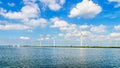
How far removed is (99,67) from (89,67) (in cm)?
327

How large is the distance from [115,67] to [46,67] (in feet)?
71.7

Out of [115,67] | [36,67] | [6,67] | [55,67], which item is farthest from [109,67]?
[6,67]

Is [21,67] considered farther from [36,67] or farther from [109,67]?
[109,67]

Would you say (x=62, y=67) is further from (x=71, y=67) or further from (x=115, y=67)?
(x=115, y=67)

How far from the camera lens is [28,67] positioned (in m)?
56.0

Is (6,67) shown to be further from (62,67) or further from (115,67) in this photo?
(115,67)

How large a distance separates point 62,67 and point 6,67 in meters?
17.0

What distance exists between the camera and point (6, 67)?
181 ft

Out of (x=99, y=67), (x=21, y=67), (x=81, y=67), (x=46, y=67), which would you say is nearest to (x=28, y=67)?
(x=21, y=67)

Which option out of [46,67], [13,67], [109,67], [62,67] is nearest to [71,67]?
[62,67]

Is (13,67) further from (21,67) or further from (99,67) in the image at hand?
(99,67)

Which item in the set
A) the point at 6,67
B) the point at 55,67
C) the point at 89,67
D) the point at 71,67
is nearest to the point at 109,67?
the point at 89,67

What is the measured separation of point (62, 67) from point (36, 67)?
8059 mm

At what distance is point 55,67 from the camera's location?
56156 millimetres
